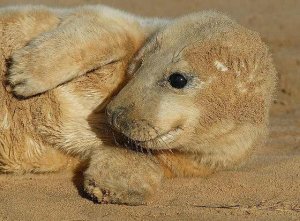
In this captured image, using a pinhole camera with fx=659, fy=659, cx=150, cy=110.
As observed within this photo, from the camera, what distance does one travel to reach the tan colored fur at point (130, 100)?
4434 mm

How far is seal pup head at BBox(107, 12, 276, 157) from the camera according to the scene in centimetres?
437

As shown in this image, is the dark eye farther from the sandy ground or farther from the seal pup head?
the sandy ground

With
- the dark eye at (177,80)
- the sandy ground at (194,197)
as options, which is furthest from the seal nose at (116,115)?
the sandy ground at (194,197)

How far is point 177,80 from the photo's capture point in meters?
4.48

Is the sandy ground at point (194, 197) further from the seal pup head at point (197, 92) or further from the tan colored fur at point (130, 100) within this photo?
the seal pup head at point (197, 92)

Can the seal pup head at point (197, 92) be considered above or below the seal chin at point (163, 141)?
above

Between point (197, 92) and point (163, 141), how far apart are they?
0.40 m

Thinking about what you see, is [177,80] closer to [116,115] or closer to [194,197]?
[116,115]

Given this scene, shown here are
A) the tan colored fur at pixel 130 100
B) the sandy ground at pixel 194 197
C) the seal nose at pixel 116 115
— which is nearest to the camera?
the sandy ground at pixel 194 197

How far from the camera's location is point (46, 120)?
15.5ft

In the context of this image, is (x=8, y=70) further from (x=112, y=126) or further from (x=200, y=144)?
(x=200, y=144)

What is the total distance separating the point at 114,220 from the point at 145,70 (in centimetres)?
115

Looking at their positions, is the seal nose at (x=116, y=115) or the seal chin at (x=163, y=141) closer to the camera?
the seal nose at (x=116, y=115)

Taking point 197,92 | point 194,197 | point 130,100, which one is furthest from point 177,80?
point 194,197
